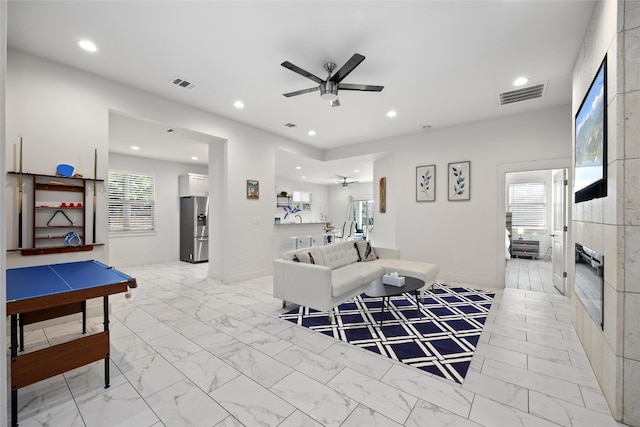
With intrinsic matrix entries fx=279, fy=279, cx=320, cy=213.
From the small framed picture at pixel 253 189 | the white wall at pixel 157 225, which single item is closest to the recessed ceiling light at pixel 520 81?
the small framed picture at pixel 253 189

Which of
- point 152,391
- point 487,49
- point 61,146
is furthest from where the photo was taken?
point 61,146

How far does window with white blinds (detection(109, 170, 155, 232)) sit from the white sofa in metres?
5.11

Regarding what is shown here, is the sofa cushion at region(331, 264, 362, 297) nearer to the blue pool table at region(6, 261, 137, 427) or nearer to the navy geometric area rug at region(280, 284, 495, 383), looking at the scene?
the navy geometric area rug at region(280, 284, 495, 383)

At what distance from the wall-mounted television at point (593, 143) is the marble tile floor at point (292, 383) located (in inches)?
57.3

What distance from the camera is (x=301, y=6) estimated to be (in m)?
2.29

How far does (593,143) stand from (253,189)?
4.67 m

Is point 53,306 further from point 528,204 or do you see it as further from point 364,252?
point 528,204

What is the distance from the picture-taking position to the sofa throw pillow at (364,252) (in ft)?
15.8

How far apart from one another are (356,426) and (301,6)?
10.1ft

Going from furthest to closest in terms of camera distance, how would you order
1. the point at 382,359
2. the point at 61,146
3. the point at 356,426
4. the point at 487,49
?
the point at 61,146 < the point at 487,49 < the point at 382,359 < the point at 356,426

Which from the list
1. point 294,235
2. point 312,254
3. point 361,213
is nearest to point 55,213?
point 312,254

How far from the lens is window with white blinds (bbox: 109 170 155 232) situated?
21.6 ft

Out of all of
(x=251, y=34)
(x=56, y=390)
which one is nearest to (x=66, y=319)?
(x=56, y=390)

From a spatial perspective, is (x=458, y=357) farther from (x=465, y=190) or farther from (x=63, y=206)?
(x=63, y=206)
